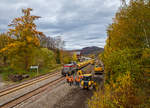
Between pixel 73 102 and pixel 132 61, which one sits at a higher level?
pixel 132 61

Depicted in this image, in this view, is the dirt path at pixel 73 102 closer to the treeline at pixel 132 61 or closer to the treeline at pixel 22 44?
the treeline at pixel 132 61


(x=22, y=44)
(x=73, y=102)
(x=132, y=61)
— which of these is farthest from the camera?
(x=22, y=44)

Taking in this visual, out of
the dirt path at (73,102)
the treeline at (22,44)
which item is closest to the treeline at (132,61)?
the dirt path at (73,102)

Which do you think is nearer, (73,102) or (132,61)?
(132,61)

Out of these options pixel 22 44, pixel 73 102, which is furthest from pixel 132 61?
pixel 22 44

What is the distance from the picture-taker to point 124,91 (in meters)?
3.98

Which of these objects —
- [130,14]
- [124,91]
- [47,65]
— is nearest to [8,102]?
[124,91]

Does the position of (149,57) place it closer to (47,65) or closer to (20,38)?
(20,38)

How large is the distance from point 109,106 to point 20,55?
21938mm

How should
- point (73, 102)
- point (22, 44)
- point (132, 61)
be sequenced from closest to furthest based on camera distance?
1. point (132, 61)
2. point (73, 102)
3. point (22, 44)

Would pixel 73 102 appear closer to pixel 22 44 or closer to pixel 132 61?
pixel 132 61

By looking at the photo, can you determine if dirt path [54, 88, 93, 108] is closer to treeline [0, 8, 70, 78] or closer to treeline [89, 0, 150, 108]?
treeline [89, 0, 150, 108]

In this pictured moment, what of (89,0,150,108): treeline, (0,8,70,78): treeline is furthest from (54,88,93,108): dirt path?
(0,8,70,78): treeline

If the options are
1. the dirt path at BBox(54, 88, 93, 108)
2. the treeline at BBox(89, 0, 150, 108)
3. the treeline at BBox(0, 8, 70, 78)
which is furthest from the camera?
the treeline at BBox(0, 8, 70, 78)
